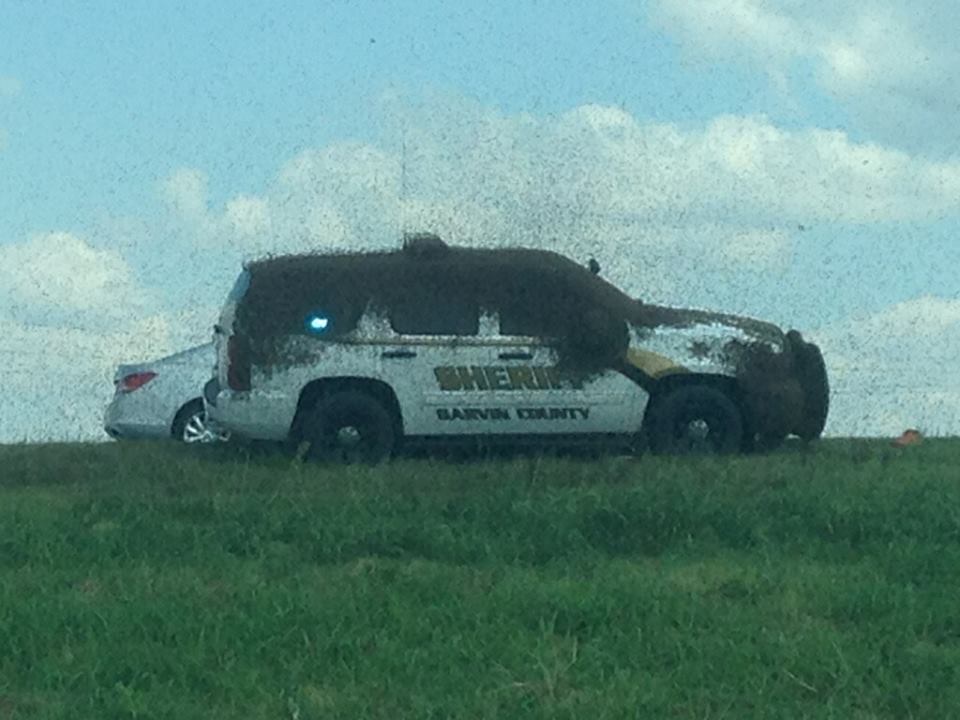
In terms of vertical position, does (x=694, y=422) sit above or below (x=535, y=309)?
below

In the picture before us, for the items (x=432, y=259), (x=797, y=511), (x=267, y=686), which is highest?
(x=432, y=259)

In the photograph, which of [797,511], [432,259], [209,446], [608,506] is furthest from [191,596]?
[209,446]

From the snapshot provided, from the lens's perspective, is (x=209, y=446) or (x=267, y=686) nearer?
(x=267, y=686)

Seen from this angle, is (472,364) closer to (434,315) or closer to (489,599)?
(434,315)

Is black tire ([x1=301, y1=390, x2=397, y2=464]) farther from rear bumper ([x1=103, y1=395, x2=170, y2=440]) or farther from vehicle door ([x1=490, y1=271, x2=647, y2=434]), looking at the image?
rear bumper ([x1=103, y1=395, x2=170, y2=440])

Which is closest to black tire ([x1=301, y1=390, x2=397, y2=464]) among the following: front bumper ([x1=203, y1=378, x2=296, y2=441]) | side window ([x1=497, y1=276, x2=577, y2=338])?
front bumper ([x1=203, y1=378, x2=296, y2=441])

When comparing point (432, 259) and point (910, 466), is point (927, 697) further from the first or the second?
point (432, 259)

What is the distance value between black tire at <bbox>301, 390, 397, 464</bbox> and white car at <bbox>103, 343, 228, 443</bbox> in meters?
3.16

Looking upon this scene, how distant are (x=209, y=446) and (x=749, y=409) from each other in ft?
16.0

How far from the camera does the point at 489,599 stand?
862 centimetres

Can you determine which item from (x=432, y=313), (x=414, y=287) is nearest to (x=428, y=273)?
(x=414, y=287)

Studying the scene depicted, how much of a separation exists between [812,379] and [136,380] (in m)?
6.78

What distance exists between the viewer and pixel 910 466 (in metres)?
14.6

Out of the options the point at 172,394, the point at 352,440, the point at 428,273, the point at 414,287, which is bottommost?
the point at 352,440
